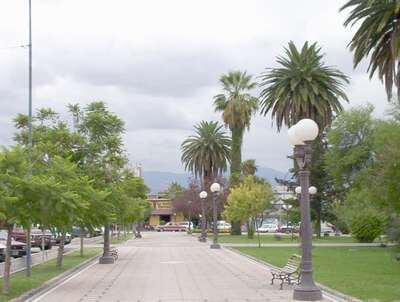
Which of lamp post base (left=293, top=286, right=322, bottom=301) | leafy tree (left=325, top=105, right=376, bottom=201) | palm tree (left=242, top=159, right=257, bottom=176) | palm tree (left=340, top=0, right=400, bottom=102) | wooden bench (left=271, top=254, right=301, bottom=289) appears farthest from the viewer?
palm tree (left=242, top=159, right=257, bottom=176)

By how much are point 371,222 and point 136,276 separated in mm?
30892

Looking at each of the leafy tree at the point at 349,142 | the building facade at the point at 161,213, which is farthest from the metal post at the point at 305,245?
the building facade at the point at 161,213

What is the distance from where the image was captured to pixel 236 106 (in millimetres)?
75812

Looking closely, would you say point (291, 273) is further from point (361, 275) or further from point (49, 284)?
point (49, 284)

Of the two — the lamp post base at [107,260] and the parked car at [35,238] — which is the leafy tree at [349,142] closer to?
the parked car at [35,238]

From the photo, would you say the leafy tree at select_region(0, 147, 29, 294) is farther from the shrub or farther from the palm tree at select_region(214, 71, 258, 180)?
the palm tree at select_region(214, 71, 258, 180)

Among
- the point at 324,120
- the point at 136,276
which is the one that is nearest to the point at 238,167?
the point at 324,120

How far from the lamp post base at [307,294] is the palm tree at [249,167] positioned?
83.0 metres

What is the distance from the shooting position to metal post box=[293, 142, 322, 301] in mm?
17266

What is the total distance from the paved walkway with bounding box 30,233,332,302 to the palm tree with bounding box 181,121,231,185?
174 feet

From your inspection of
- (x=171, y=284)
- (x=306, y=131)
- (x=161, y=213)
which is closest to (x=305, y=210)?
(x=306, y=131)

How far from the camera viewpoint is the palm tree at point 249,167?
101875mm

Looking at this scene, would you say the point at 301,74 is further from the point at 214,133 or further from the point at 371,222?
the point at 214,133

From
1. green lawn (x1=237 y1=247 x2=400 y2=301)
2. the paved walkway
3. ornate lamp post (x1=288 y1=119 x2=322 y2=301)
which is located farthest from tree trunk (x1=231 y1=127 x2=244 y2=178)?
ornate lamp post (x1=288 y1=119 x2=322 y2=301)
